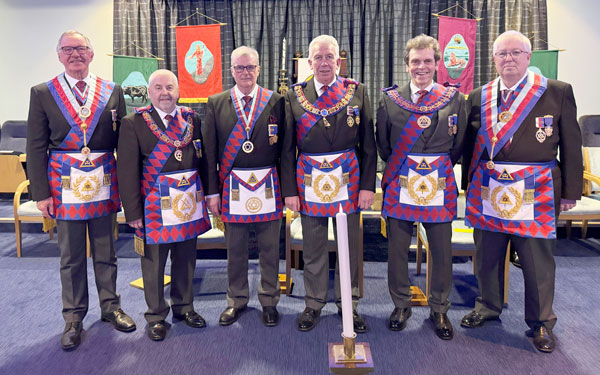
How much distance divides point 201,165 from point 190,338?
863 millimetres

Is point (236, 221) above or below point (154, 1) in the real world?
below

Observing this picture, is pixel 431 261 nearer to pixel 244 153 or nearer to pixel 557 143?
pixel 557 143

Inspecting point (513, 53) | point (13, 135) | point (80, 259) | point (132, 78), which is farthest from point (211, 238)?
point (13, 135)

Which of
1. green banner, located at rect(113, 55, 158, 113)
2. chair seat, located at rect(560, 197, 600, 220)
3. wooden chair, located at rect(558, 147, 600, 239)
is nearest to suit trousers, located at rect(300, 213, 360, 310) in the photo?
wooden chair, located at rect(558, 147, 600, 239)

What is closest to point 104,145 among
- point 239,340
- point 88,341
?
point 88,341

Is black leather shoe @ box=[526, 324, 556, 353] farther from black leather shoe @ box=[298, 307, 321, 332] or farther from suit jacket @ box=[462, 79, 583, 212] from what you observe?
black leather shoe @ box=[298, 307, 321, 332]

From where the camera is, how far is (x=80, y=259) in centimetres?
213

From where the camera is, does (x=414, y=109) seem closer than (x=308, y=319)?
Yes

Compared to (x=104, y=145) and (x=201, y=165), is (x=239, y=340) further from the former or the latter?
(x=104, y=145)

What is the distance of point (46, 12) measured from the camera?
19.5 ft

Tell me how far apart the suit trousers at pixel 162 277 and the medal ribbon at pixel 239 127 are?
0.46 meters

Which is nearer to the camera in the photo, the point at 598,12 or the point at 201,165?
the point at 201,165

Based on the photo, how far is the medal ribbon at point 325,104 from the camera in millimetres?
2049

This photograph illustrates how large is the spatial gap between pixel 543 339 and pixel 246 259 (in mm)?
1486
